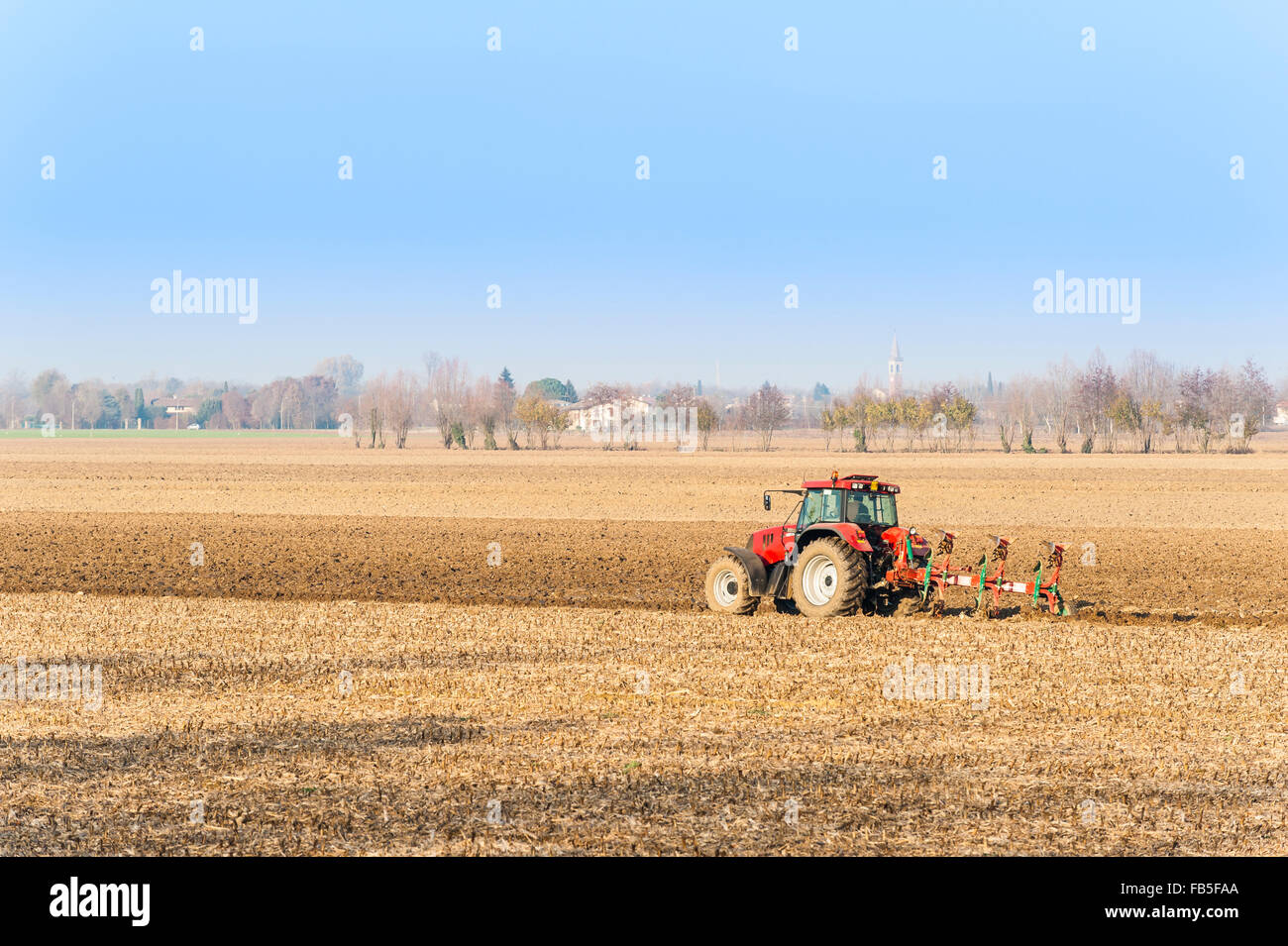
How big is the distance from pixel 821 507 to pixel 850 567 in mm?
1589

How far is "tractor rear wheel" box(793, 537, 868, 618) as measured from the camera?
17984mm

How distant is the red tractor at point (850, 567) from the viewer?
18.0m

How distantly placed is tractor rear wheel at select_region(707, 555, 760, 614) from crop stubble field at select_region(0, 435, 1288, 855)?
53cm

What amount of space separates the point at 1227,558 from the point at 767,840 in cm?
2254

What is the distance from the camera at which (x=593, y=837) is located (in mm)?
8734

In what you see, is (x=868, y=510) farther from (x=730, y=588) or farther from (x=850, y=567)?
(x=730, y=588)

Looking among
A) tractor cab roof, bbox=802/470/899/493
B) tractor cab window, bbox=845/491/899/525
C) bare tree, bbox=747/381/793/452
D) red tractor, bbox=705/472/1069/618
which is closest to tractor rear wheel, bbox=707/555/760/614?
red tractor, bbox=705/472/1069/618

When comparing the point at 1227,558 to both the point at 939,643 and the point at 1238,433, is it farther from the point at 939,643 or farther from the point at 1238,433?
the point at 1238,433

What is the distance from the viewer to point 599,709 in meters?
12.9

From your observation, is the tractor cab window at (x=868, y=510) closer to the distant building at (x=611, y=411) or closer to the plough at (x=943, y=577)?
the plough at (x=943, y=577)

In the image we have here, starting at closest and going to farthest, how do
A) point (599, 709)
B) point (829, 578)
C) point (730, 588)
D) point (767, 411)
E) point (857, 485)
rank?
point (599, 709) → point (829, 578) → point (857, 485) → point (730, 588) → point (767, 411)

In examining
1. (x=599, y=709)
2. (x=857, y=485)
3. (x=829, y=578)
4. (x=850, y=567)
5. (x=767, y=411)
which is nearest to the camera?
(x=599, y=709)

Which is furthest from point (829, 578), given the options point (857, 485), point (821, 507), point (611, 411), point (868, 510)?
point (611, 411)
